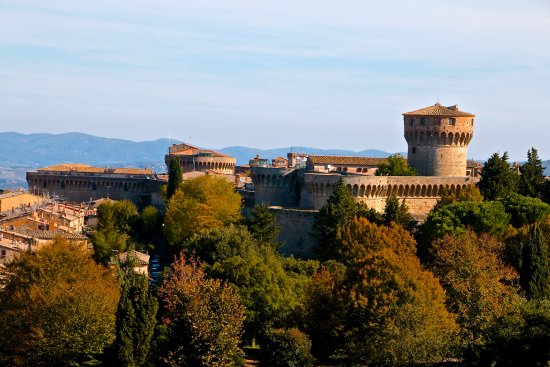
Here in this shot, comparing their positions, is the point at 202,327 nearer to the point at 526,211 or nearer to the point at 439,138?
the point at 526,211

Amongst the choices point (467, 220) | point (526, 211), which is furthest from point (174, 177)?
point (526, 211)

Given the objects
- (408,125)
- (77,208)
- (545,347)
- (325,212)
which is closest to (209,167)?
(77,208)

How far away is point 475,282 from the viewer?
5112cm

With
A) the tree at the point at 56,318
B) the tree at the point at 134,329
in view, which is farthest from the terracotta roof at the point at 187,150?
the tree at the point at 134,329

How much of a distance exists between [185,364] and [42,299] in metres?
6.99

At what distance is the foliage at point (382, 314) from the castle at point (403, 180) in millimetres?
18344

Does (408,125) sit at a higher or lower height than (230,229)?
higher

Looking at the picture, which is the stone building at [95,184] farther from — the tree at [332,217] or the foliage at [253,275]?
the foliage at [253,275]

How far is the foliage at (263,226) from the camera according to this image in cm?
6756

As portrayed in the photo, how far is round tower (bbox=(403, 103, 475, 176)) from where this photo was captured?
251 feet

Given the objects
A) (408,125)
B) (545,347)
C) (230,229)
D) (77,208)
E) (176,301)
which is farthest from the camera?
(77,208)

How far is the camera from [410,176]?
73938mm

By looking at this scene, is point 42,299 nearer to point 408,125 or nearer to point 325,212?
point 325,212

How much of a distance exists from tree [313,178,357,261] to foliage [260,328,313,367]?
1704cm
